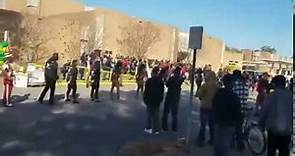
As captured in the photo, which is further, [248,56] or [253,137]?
[248,56]

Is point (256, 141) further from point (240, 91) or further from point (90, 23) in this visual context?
point (90, 23)

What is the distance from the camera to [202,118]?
9797 millimetres

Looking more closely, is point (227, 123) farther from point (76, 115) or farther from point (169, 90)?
point (76, 115)

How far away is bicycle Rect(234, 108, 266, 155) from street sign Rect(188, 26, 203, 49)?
1.64 metres

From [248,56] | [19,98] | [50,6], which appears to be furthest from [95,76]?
[248,56]

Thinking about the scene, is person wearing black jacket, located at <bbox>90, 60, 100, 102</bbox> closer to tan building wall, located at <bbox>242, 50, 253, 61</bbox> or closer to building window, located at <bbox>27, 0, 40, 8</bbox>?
building window, located at <bbox>27, 0, 40, 8</bbox>

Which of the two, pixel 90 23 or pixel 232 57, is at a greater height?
pixel 90 23

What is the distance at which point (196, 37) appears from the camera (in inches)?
344

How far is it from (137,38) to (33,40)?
47.5ft

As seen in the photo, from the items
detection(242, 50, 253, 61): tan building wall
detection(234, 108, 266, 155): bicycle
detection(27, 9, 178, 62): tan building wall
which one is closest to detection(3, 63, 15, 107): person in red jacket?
detection(234, 108, 266, 155): bicycle

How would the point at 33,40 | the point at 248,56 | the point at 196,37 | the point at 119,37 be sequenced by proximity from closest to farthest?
1. the point at 196,37
2. the point at 33,40
3. the point at 119,37
4. the point at 248,56

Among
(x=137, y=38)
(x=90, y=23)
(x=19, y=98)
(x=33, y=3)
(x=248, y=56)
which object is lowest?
(x=19, y=98)

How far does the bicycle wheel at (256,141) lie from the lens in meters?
9.19

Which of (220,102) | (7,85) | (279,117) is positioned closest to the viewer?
(279,117)
